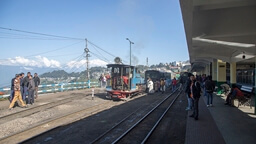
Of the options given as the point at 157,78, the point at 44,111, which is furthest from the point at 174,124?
the point at 157,78

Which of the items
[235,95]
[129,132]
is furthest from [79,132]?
[235,95]

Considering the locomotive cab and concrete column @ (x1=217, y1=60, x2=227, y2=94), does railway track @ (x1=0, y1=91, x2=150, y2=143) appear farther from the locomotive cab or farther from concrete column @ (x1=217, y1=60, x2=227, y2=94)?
concrete column @ (x1=217, y1=60, x2=227, y2=94)

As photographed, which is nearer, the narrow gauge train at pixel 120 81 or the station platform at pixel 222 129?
the station platform at pixel 222 129

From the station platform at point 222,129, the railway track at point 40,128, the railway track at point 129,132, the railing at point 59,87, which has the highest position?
the railing at point 59,87

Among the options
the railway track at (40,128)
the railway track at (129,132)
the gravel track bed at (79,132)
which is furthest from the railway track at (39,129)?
the railway track at (129,132)

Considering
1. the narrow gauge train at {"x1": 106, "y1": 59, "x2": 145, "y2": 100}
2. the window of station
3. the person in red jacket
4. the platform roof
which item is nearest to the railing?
the narrow gauge train at {"x1": 106, "y1": 59, "x2": 145, "y2": 100}

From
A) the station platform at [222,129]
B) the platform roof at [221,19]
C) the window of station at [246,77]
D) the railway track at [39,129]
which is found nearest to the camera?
the station platform at [222,129]

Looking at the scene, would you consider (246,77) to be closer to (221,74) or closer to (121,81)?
(221,74)

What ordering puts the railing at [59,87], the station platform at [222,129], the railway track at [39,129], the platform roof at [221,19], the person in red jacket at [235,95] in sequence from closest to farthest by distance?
the station platform at [222,129], the platform roof at [221,19], the railway track at [39,129], the person in red jacket at [235,95], the railing at [59,87]

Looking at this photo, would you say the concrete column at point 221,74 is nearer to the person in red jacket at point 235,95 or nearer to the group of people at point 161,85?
the group of people at point 161,85

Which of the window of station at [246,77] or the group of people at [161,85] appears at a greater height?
the window of station at [246,77]

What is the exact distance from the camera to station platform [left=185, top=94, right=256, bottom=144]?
6.12 metres

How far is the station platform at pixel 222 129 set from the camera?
612 centimetres

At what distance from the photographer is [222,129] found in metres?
7.26
